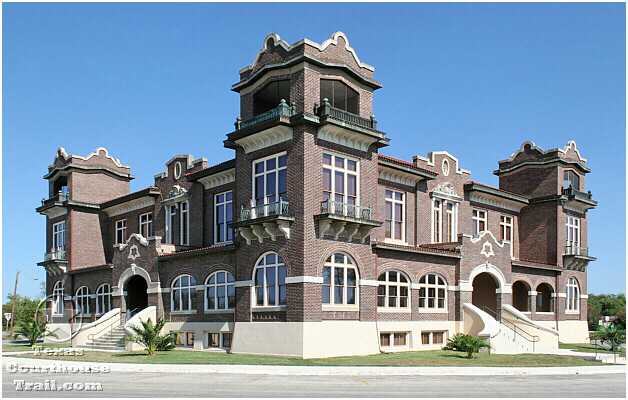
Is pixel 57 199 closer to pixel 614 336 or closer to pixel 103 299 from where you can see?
pixel 103 299

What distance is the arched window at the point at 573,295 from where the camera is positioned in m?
44.8

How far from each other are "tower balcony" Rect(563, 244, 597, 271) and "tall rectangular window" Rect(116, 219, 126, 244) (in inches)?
1230

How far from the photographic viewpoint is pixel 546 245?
145 ft

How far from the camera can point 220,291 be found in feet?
107

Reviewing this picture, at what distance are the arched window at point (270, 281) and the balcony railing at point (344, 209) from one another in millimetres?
3173

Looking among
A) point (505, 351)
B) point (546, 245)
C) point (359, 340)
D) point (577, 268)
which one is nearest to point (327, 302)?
point (359, 340)

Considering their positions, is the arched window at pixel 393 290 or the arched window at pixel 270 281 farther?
the arched window at pixel 393 290

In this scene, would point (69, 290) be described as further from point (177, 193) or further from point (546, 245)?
point (546, 245)

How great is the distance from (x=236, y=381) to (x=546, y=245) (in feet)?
102

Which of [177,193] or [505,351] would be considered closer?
[505,351]

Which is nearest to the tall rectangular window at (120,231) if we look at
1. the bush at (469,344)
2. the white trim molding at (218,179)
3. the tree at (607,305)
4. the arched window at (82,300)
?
the arched window at (82,300)

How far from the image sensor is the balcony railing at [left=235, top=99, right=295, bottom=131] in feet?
95.1

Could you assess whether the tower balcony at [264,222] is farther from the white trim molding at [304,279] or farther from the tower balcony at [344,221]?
the white trim molding at [304,279]

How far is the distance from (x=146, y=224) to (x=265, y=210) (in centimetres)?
1743
